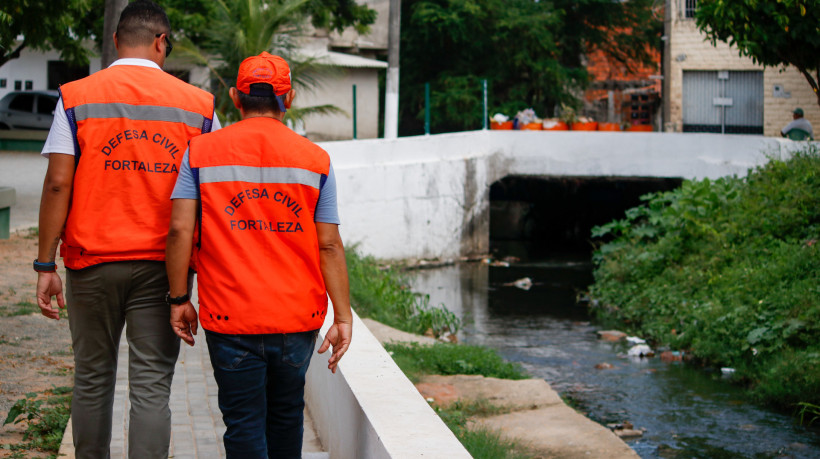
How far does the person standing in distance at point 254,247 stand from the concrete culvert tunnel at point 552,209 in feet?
62.4

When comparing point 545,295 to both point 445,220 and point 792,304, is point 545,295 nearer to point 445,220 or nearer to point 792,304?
point 445,220

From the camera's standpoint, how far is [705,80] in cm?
2478

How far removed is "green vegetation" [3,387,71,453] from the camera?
445cm

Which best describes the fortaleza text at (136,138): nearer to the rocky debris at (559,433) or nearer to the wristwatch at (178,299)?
the wristwatch at (178,299)

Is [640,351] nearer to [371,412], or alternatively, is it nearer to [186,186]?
[371,412]

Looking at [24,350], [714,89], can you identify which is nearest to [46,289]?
[24,350]

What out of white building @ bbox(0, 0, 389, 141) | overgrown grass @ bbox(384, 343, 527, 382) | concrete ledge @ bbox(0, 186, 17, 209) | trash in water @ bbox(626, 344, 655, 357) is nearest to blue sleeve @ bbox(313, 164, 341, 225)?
overgrown grass @ bbox(384, 343, 527, 382)

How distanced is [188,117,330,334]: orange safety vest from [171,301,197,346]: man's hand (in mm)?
110

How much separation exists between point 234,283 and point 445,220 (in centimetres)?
1535

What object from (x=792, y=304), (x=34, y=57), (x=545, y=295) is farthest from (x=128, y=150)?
(x=34, y=57)

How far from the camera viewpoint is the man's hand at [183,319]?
10.8ft

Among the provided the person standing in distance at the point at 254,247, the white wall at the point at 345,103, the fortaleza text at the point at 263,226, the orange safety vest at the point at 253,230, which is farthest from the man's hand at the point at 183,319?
the white wall at the point at 345,103

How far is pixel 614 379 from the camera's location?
9.92 meters

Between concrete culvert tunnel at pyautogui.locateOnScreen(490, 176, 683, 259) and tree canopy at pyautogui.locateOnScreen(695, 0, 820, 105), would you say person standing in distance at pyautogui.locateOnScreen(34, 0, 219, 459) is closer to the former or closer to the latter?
tree canopy at pyautogui.locateOnScreen(695, 0, 820, 105)
